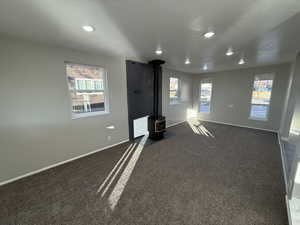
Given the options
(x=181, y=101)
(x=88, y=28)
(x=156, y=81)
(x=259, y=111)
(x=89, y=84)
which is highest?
(x=88, y=28)

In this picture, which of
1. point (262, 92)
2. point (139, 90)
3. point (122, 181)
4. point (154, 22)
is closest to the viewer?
point (154, 22)

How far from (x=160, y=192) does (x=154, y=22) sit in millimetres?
2482

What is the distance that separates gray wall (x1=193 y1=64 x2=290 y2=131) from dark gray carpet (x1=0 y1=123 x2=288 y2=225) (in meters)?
2.50

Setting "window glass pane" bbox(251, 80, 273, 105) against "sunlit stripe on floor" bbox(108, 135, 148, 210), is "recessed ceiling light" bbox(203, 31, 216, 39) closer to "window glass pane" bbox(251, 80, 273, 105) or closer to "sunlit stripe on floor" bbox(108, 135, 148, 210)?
"sunlit stripe on floor" bbox(108, 135, 148, 210)

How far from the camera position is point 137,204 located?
1.70m

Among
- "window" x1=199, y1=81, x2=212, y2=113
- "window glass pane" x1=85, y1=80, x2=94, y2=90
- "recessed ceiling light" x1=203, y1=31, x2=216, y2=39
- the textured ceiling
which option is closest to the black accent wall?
"window glass pane" x1=85, y1=80, x2=94, y2=90

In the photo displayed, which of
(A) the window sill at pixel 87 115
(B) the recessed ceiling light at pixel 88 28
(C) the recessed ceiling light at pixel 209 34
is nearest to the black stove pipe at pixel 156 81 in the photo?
(A) the window sill at pixel 87 115

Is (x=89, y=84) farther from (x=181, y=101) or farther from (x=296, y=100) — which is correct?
(x=296, y=100)

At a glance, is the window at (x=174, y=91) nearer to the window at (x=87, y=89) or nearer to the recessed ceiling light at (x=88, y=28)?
the window at (x=87, y=89)

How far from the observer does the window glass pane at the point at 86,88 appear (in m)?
2.81

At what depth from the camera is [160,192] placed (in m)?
1.91

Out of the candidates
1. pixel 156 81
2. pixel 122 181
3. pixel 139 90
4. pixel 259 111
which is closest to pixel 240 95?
pixel 259 111

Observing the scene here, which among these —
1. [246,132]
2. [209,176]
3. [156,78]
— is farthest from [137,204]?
[246,132]

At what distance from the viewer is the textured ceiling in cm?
132
